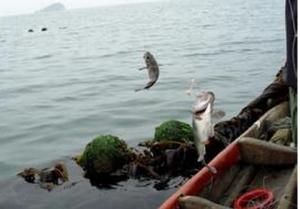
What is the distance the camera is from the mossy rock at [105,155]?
9.88 metres

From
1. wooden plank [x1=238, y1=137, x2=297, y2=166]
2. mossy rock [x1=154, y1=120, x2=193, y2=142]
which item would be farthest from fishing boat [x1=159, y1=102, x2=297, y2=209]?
mossy rock [x1=154, y1=120, x2=193, y2=142]

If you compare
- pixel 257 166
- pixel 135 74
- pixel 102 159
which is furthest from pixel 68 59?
pixel 257 166

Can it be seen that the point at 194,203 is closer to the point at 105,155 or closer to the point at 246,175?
the point at 246,175

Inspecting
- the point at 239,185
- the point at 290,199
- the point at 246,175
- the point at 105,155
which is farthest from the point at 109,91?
the point at 290,199

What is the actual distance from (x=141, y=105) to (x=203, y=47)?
1927 cm

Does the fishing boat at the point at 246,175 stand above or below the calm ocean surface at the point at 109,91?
above

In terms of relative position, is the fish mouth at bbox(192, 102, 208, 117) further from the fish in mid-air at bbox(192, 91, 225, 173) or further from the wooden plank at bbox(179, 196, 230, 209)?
the wooden plank at bbox(179, 196, 230, 209)

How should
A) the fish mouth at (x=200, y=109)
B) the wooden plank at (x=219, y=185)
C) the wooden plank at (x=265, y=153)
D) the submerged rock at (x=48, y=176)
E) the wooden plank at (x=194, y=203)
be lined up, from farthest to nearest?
the submerged rock at (x=48, y=176) < the wooden plank at (x=265, y=153) < the wooden plank at (x=219, y=185) < the wooden plank at (x=194, y=203) < the fish mouth at (x=200, y=109)

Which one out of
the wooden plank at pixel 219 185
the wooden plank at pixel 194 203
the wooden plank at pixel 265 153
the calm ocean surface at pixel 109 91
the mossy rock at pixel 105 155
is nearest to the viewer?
the wooden plank at pixel 194 203

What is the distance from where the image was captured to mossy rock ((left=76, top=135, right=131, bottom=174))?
9883 millimetres

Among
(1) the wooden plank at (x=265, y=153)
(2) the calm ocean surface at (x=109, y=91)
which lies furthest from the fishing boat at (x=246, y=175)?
(2) the calm ocean surface at (x=109, y=91)

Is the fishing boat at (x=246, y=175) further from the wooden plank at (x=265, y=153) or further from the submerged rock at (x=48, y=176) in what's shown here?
the submerged rock at (x=48, y=176)

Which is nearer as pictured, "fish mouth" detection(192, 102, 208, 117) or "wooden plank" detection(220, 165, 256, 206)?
"fish mouth" detection(192, 102, 208, 117)

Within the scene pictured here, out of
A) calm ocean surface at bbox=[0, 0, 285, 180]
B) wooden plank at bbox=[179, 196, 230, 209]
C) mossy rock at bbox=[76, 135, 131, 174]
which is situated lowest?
calm ocean surface at bbox=[0, 0, 285, 180]
